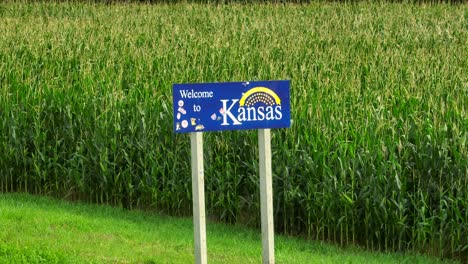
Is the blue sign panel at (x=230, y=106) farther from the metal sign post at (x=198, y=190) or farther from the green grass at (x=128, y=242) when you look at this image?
the green grass at (x=128, y=242)

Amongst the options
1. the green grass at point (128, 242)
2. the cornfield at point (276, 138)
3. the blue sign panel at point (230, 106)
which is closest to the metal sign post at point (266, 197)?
the blue sign panel at point (230, 106)

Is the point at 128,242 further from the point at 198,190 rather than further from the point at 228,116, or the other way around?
the point at 228,116

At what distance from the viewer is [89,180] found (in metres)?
11.8

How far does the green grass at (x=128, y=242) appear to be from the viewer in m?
8.96

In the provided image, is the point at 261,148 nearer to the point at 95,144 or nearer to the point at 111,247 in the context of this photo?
the point at 111,247

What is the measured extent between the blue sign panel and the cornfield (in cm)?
213

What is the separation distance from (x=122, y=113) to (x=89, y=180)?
851mm

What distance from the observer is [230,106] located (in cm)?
779

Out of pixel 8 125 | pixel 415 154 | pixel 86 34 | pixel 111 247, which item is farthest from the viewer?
pixel 86 34

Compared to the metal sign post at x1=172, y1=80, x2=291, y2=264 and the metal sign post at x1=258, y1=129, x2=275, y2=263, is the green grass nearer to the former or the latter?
the metal sign post at x1=258, y1=129, x2=275, y2=263

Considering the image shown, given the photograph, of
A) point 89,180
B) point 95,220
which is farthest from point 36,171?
point 95,220

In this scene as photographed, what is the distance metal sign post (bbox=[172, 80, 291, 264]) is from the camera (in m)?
7.70

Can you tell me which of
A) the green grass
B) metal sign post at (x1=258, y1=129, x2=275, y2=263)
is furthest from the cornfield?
metal sign post at (x1=258, y1=129, x2=275, y2=263)

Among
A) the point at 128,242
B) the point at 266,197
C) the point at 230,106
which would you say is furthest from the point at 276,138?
the point at 230,106
